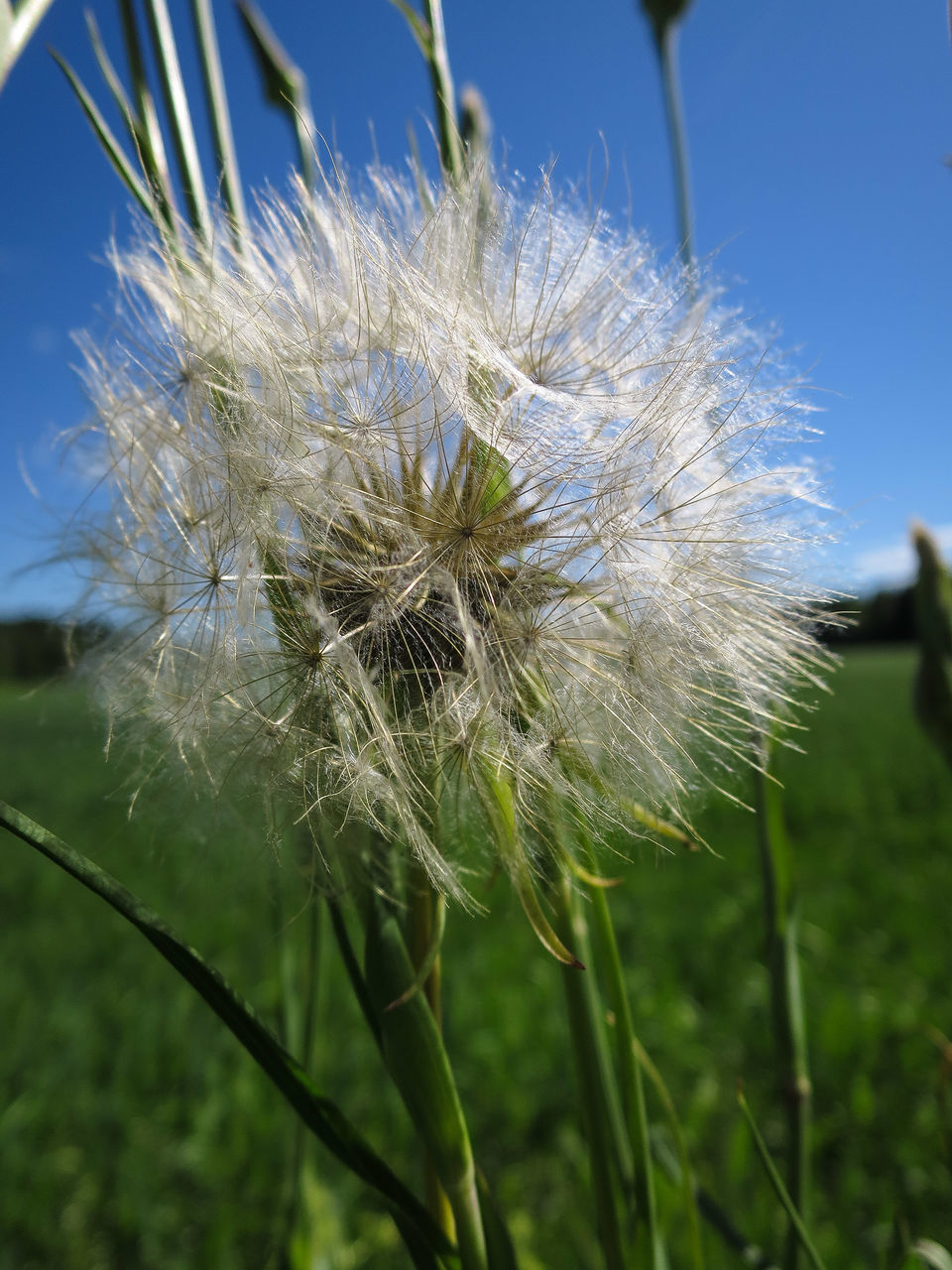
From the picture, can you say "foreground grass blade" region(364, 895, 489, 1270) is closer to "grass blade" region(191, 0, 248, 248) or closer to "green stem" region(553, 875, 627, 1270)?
"green stem" region(553, 875, 627, 1270)

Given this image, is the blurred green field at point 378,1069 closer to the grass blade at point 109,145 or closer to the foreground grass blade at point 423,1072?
the foreground grass blade at point 423,1072

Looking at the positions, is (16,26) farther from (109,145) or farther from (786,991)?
(786,991)

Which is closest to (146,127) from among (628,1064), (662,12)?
(662,12)

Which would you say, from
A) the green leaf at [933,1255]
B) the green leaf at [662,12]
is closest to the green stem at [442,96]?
the green leaf at [662,12]

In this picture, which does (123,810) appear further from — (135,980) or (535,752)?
(135,980)

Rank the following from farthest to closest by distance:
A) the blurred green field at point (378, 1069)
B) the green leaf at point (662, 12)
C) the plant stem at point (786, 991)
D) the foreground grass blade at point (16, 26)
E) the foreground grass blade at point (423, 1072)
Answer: the blurred green field at point (378, 1069), the green leaf at point (662, 12), the plant stem at point (786, 991), the foreground grass blade at point (423, 1072), the foreground grass blade at point (16, 26)

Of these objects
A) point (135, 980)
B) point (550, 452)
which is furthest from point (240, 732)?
point (135, 980)

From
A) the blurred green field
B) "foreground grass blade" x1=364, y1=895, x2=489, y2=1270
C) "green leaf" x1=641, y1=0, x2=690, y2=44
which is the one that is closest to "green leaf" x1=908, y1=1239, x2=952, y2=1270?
the blurred green field
